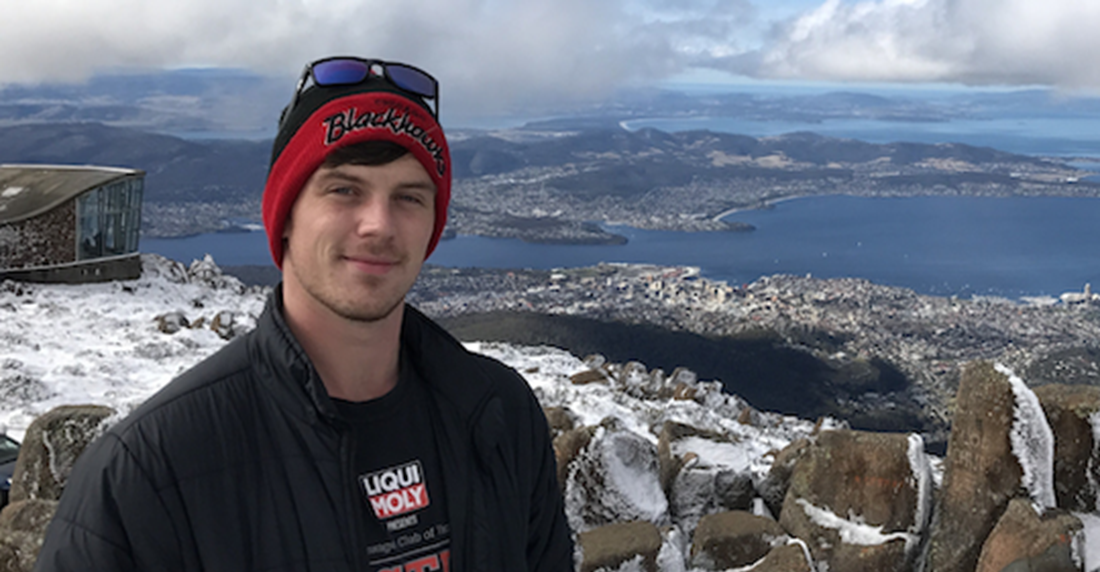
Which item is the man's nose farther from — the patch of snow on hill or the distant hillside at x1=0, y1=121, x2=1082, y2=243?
the distant hillside at x1=0, y1=121, x2=1082, y2=243

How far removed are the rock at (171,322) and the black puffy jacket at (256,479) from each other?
16.7 m

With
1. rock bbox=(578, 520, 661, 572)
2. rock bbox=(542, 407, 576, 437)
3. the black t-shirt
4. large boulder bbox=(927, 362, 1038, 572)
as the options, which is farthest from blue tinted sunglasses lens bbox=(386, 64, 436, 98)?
rock bbox=(542, 407, 576, 437)

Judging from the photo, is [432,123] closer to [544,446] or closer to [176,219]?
[544,446]

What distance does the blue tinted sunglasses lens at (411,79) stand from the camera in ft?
8.48

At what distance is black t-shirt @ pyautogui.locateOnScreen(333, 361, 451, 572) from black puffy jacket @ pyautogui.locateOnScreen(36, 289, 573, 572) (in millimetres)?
44

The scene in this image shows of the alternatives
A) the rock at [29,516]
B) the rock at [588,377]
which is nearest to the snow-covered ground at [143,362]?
the rock at [588,377]

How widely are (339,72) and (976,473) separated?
6586mm

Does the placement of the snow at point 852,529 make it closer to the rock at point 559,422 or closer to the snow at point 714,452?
the snow at point 714,452

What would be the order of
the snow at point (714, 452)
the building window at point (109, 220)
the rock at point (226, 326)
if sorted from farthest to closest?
1. the building window at point (109, 220)
2. the rock at point (226, 326)
3. the snow at point (714, 452)

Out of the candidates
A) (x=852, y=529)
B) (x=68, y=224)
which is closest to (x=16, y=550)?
(x=852, y=529)

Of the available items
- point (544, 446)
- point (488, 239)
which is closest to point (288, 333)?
point (544, 446)

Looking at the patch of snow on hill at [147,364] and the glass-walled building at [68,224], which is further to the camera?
the glass-walled building at [68,224]

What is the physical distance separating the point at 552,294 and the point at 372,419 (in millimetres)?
66107

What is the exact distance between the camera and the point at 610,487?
7.69 meters
